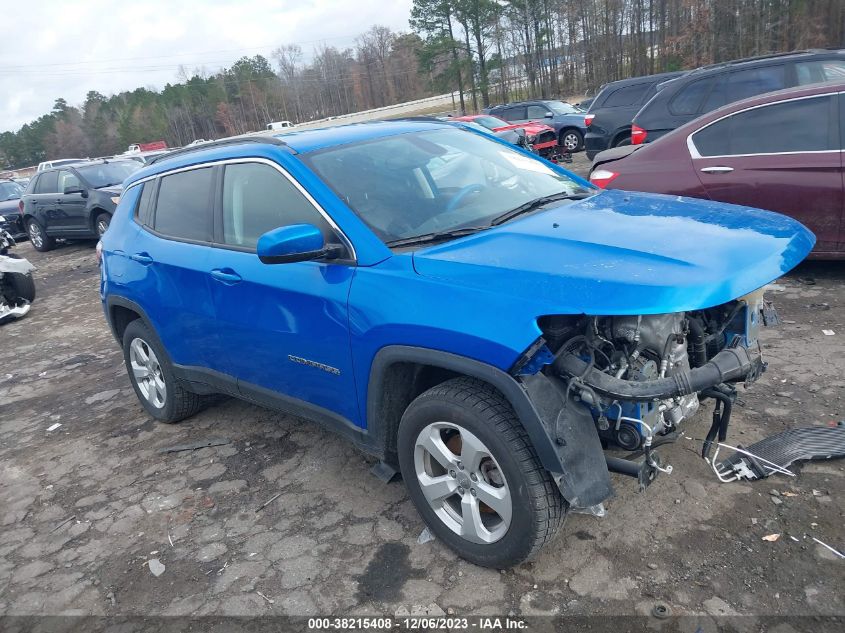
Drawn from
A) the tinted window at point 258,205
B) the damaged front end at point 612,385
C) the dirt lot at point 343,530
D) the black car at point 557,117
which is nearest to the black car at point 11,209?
the black car at point 557,117

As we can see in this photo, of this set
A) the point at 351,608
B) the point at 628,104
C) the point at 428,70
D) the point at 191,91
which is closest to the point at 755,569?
the point at 351,608

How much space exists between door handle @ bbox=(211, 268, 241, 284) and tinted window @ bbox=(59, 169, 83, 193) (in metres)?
11.4

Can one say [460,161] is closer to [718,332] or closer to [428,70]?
[718,332]

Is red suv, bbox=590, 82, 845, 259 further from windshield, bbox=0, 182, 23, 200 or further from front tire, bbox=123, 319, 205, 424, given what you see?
windshield, bbox=0, 182, 23, 200

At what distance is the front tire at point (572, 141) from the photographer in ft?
61.3

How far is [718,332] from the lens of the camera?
9.22ft

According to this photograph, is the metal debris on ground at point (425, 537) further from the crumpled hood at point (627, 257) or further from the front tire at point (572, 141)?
the front tire at point (572, 141)

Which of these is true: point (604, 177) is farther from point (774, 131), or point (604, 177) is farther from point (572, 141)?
point (572, 141)

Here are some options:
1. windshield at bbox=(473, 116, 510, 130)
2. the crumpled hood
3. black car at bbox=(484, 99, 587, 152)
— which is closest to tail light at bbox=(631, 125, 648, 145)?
the crumpled hood

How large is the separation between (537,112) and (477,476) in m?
18.9

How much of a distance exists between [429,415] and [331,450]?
151 cm

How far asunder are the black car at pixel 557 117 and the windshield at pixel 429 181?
14.9 metres

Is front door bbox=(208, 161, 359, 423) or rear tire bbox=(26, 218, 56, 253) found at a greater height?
front door bbox=(208, 161, 359, 423)

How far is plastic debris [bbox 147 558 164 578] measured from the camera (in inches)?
125
